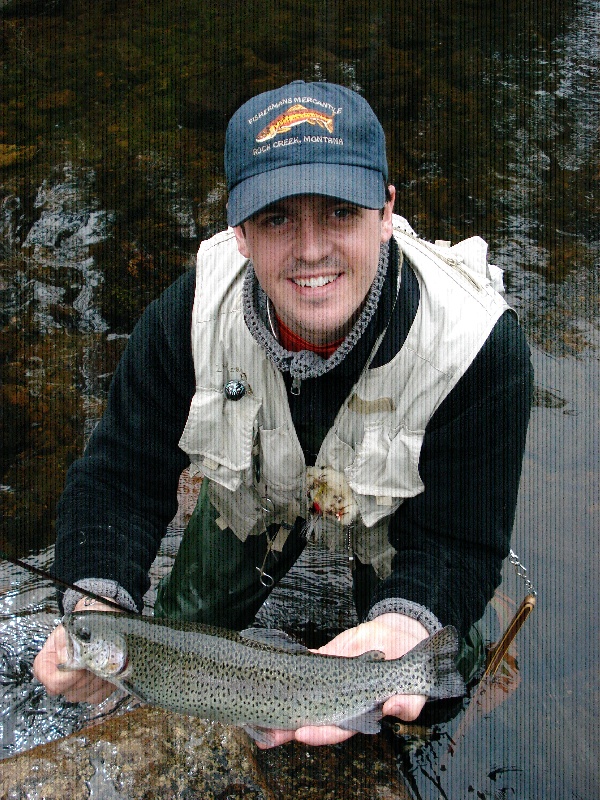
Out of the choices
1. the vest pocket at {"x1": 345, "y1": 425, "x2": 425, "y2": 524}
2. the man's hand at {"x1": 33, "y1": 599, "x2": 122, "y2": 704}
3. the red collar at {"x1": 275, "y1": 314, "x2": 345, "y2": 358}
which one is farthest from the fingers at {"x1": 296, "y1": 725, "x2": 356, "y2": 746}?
the red collar at {"x1": 275, "y1": 314, "x2": 345, "y2": 358}

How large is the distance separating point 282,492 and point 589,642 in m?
1.87

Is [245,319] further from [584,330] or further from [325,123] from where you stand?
[584,330]

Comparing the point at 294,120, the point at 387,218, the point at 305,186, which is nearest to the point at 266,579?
the point at 387,218

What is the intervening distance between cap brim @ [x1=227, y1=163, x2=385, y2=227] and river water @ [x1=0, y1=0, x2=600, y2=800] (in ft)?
7.91

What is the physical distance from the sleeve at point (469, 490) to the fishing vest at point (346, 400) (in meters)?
0.07

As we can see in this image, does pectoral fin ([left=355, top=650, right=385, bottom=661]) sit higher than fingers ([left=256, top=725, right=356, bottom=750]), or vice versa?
pectoral fin ([left=355, top=650, right=385, bottom=661])

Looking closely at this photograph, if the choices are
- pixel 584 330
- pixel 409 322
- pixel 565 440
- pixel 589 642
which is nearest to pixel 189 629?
pixel 409 322

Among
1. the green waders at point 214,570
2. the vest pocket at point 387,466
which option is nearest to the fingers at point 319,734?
the vest pocket at point 387,466

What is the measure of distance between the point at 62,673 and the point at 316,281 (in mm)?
1595

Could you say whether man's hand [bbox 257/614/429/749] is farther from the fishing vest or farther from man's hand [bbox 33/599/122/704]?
man's hand [bbox 33/599/122/704]

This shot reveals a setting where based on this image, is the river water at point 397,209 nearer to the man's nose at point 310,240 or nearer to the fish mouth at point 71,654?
the fish mouth at point 71,654

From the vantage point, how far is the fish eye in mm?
2865

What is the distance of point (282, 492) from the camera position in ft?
11.5

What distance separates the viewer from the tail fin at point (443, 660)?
2.79m
